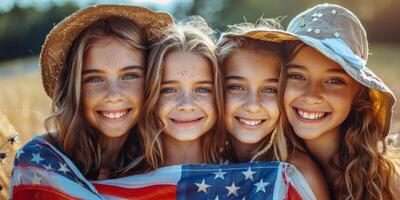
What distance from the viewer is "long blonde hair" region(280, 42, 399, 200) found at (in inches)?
150

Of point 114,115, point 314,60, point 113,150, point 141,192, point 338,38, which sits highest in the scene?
point 338,38

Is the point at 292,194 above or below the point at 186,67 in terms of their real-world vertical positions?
below

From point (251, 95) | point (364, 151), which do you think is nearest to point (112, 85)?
point (251, 95)

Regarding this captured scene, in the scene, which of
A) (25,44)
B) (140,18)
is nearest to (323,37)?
(140,18)

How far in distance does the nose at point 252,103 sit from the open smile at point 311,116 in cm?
25

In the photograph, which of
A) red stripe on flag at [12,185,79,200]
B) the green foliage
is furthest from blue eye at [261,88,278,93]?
the green foliage

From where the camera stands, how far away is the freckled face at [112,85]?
373 centimetres

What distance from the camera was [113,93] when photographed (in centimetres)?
370

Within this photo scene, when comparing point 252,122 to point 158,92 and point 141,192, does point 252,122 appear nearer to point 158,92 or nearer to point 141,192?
point 158,92

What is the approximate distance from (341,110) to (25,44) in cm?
1499

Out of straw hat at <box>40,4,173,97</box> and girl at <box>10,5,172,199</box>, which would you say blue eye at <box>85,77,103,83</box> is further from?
straw hat at <box>40,4,173,97</box>

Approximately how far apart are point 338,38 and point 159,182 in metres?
1.30

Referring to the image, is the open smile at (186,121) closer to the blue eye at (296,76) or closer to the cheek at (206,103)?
the cheek at (206,103)

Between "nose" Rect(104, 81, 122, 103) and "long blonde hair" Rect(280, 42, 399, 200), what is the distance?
3.18ft
